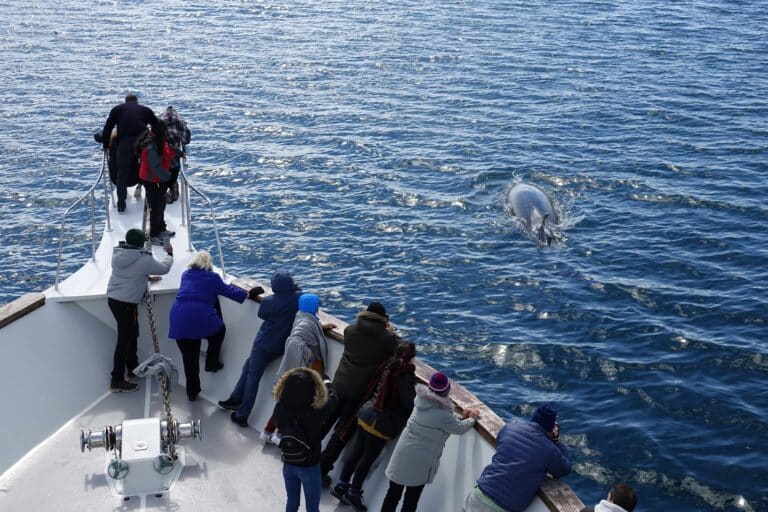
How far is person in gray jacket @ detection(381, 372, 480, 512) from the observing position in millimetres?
9516

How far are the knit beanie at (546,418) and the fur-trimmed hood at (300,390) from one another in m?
2.14

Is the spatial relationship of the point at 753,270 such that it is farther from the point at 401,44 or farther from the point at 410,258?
the point at 401,44

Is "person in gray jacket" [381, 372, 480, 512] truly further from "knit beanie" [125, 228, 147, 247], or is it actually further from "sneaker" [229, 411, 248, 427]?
"knit beanie" [125, 228, 147, 247]

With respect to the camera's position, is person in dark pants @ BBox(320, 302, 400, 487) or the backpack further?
person in dark pants @ BBox(320, 302, 400, 487)

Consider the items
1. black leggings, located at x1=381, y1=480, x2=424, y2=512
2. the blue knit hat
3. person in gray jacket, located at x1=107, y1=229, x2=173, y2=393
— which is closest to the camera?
black leggings, located at x1=381, y1=480, x2=424, y2=512

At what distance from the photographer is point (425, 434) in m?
9.61

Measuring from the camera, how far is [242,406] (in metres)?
12.3

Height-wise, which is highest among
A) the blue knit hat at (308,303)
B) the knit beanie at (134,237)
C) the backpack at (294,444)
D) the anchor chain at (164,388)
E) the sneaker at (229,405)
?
the knit beanie at (134,237)

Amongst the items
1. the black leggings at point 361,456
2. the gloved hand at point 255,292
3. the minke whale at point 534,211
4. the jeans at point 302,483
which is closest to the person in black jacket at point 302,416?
the jeans at point 302,483

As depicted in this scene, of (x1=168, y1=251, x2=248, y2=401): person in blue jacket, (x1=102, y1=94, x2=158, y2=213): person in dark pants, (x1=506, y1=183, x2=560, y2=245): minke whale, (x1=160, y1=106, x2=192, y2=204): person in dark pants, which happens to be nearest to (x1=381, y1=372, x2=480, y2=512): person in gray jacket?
(x1=168, y1=251, x2=248, y2=401): person in blue jacket

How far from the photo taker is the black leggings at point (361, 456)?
34.4ft

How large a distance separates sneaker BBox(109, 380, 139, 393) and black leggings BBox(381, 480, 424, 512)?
15.5 ft

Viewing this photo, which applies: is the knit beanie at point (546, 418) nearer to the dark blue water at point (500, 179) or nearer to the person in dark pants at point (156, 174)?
the dark blue water at point (500, 179)

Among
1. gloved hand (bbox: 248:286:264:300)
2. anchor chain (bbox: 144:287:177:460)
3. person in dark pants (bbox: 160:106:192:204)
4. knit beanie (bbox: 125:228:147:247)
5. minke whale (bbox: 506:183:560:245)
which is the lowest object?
minke whale (bbox: 506:183:560:245)
